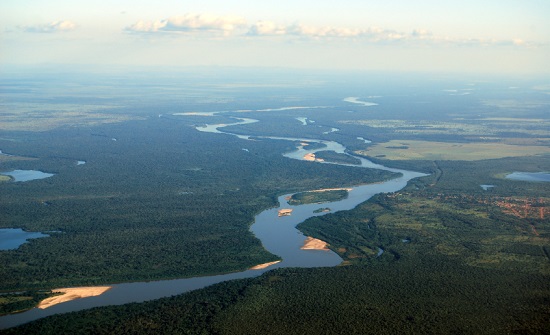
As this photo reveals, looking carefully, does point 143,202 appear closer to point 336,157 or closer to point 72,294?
point 72,294

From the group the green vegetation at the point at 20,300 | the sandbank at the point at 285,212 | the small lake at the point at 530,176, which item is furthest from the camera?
the small lake at the point at 530,176

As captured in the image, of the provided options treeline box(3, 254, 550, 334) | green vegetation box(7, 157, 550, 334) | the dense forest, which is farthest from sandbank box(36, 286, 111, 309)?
green vegetation box(7, 157, 550, 334)

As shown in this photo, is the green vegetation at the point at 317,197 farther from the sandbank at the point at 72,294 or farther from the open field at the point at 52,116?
the open field at the point at 52,116

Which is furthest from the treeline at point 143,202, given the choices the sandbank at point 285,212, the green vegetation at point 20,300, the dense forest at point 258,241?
the sandbank at point 285,212

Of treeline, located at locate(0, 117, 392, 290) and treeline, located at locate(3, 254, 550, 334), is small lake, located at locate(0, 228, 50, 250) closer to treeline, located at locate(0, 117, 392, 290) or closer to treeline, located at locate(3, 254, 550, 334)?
treeline, located at locate(0, 117, 392, 290)

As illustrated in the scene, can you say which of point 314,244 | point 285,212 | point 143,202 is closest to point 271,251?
point 314,244

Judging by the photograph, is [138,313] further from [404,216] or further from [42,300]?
[404,216]
